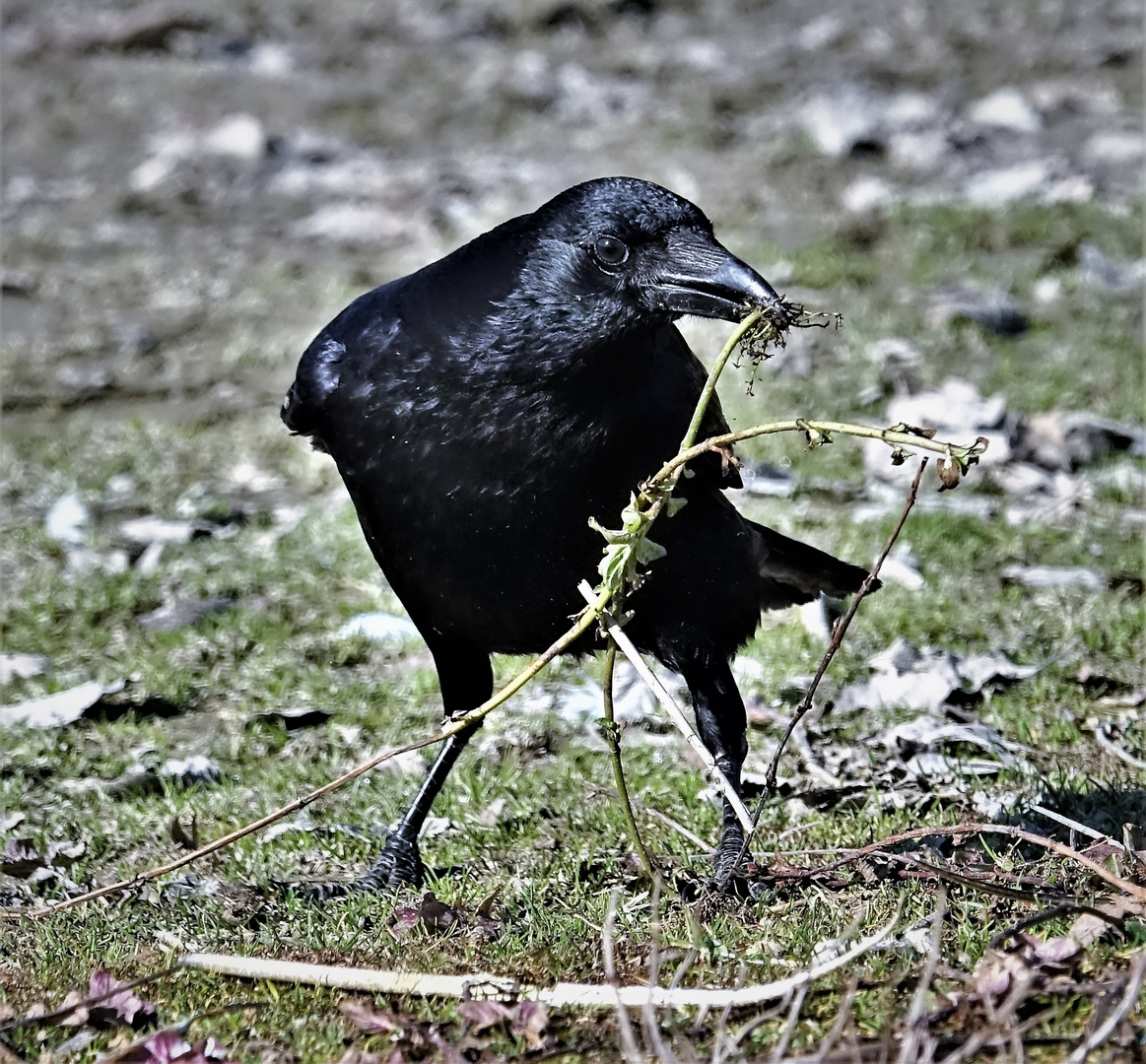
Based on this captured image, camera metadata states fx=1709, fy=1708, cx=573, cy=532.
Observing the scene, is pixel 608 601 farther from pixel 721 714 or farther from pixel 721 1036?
pixel 721 1036

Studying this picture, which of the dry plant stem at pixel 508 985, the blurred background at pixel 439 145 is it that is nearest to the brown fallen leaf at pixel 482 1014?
the dry plant stem at pixel 508 985

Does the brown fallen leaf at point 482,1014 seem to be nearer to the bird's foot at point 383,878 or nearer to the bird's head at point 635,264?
the bird's foot at point 383,878

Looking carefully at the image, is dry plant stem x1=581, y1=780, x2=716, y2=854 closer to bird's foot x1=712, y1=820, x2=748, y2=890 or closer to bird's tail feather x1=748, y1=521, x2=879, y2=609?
bird's foot x1=712, y1=820, x2=748, y2=890

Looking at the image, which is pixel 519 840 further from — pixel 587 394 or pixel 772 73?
pixel 772 73

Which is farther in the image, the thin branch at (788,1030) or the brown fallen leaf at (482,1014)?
the brown fallen leaf at (482,1014)

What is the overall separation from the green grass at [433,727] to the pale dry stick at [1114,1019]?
12 centimetres

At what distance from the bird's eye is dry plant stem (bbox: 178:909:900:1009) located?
1365mm

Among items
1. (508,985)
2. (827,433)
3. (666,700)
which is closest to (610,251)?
(827,433)

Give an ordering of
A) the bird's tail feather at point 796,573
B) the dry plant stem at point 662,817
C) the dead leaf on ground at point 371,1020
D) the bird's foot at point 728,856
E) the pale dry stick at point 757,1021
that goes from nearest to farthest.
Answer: the pale dry stick at point 757,1021 → the dead leaf on ground at point 371,1020 → the bird's foot at point 728,856 → the dry plant stem at point 662,817 → the bird's tail feather at point 796,573

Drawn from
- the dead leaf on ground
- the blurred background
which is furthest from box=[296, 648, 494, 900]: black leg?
the blurred background

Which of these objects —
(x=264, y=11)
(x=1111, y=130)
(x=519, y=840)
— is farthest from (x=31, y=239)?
(x=519, y=840)

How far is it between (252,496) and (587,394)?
11.2ft

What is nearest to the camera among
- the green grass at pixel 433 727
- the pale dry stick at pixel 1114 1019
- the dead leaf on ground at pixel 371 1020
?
the pale dry stick at pixel 1114 1019

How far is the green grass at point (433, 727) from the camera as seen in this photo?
2949 millimetres
